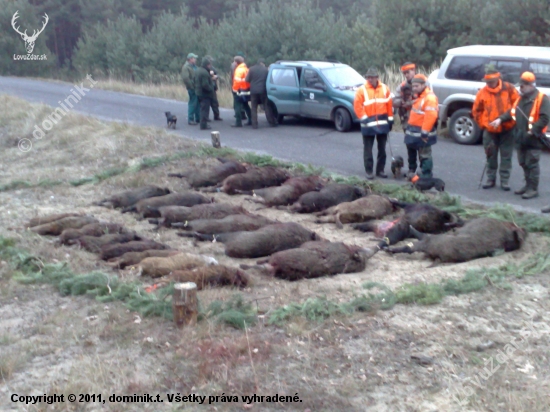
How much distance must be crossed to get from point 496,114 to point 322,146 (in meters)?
5.56

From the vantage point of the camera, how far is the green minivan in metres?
17.2

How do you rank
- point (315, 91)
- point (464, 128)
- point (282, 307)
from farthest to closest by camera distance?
point (315, 91)
point (464, 128)
point (282, 307)

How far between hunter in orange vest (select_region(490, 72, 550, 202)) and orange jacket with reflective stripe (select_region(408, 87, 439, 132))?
94cm

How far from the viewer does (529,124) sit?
10.1 metres

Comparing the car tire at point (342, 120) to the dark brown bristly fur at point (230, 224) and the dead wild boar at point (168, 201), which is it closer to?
the dead wild boar at point (168, 201)

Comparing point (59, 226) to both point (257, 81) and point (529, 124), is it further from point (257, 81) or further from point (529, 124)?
point (257, 81)

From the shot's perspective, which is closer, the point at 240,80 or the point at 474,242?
the point at 474,242

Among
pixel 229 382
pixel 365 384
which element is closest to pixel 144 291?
pixel 229 382

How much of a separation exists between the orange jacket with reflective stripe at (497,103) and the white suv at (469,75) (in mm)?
3717

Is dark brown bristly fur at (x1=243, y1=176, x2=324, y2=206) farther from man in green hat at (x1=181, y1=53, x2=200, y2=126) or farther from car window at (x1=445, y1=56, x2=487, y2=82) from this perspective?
man in green hat at (x1=181, y1=53, x2=200, y2=126)

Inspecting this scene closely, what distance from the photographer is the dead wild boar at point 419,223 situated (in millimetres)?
9023

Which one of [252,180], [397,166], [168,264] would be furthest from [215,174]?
[168,264]

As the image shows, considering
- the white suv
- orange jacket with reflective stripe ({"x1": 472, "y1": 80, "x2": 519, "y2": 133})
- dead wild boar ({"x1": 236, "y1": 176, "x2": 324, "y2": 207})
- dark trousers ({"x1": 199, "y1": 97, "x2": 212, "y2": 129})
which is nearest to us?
orange jacket with reflective stripe ({"x1": 472, "y1": 80, "x2": 519, "y2": 133})

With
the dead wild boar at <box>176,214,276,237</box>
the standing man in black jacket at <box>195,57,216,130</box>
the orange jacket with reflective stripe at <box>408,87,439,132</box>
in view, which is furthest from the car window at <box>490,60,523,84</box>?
the dead wild boar at <box>176,214,276,237</box>
